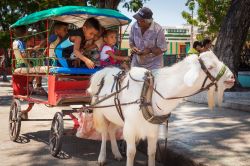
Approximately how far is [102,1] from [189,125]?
8.48 meters

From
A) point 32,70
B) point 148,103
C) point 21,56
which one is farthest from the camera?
point 21,56

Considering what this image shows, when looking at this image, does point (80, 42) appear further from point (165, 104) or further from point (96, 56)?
point (165, 104)

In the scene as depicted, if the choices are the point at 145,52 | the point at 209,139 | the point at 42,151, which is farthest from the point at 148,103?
the point at 42,151

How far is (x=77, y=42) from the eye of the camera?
5871 millimetres

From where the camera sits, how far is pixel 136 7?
611 inches

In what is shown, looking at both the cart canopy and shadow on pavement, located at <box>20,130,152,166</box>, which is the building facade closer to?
shadow on pavement, located at <box>20,130,152,166</box>

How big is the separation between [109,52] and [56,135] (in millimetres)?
1543

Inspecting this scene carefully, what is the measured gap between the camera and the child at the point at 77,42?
5.81 m

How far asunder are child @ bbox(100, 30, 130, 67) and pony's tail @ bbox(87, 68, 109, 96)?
10.4 inches

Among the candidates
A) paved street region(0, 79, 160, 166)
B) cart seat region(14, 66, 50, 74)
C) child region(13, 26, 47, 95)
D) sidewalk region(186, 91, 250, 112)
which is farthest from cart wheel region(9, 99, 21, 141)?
sidewalk region(186, 91, 250, 112)

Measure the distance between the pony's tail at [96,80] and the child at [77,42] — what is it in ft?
0.67

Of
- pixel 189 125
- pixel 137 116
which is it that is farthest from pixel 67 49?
pixel 189 125

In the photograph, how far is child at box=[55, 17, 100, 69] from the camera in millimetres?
5815

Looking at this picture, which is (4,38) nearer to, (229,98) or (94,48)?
(229,98)
